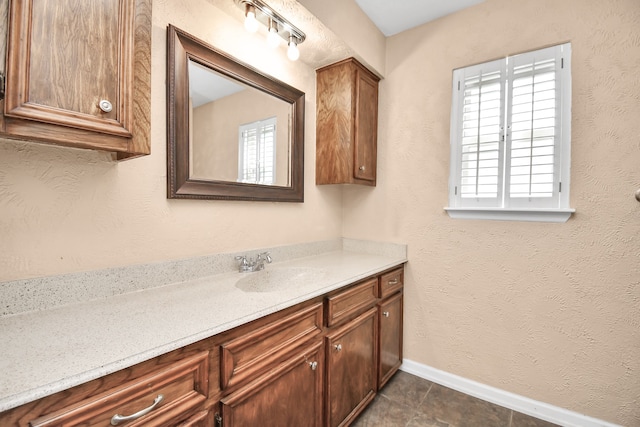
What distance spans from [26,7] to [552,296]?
2.53 meters

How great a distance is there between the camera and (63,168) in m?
1.06

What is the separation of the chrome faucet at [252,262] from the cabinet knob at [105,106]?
0.96 meters

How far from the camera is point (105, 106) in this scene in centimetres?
86

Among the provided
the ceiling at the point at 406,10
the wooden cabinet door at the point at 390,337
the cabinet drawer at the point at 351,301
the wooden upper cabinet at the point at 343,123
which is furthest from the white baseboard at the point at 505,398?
the ceiling at the point at 406,10

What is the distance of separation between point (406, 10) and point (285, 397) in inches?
95.2

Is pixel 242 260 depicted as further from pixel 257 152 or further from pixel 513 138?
pixel 513 138

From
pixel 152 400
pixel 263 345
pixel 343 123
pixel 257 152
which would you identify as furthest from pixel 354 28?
pixel 152 400

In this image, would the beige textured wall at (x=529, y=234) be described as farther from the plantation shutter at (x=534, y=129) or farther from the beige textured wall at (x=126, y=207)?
the beige textured wall at (x=126, y=207)

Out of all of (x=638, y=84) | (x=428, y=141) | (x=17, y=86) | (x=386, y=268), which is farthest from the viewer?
(x=428, y=141)

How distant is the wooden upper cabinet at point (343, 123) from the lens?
2040 mm

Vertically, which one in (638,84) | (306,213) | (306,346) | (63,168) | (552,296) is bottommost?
(306,346)

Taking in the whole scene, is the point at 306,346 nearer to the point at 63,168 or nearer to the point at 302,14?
the point at 63,168

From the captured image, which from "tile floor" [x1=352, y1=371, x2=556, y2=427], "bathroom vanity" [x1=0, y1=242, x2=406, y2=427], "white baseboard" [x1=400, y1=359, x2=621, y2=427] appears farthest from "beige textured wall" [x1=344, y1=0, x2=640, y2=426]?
"bathroom vanity" [x1=0, y1=242, x2=406, y2=427]

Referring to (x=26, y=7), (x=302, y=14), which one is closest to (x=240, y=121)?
(x=302, y=14)
